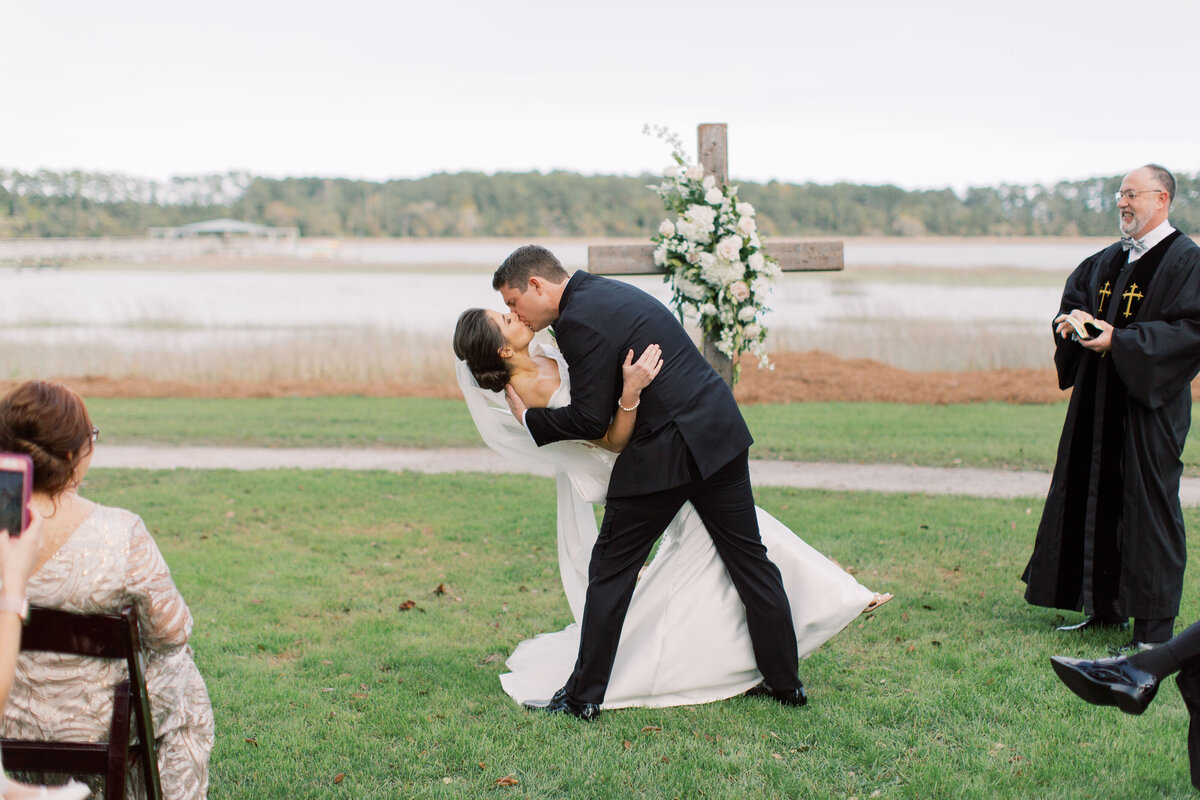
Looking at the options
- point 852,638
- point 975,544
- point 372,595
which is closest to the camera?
point 852,638

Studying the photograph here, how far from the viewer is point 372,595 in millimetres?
6523

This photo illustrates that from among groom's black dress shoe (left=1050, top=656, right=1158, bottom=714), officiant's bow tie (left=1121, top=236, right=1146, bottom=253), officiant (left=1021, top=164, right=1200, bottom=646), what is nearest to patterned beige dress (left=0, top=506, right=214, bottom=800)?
groom's black dress shoe (left=1050, top=656, right=1158, bottom=714)

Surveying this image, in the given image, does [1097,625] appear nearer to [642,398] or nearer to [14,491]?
[642,398]

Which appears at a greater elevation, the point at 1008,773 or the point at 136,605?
the point at 136,605

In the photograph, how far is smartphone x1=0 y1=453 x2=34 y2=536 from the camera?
2.29m

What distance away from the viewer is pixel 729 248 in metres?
5.70

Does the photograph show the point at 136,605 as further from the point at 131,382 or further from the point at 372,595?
the point at 131,382

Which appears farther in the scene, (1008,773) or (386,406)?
(386,406)

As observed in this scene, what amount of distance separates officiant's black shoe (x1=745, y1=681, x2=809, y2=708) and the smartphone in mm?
3437

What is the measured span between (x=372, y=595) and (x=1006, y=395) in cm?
1172

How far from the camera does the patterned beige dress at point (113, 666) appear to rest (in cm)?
283

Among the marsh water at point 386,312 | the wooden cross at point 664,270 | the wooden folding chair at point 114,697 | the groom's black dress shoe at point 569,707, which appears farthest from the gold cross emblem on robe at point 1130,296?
the marsh water at point 386,312

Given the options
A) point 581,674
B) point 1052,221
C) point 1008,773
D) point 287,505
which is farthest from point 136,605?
point 1052,221

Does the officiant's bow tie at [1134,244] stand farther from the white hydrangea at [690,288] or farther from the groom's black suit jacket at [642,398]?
the groom's black suit jacket at [642,398]
